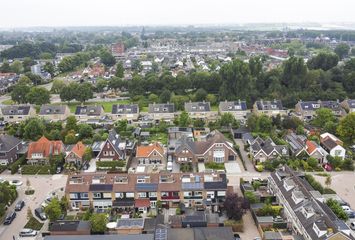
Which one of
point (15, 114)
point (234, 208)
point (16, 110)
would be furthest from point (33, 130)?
point (234, 208)

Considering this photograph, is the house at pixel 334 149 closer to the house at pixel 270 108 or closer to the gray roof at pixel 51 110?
the house at pixel 270 108

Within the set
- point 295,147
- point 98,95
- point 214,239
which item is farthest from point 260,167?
point 98,95

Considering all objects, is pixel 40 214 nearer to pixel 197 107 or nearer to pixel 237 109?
pixel 197 107

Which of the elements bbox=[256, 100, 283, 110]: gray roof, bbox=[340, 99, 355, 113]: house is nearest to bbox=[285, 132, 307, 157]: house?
bbox=[256, 100, 283, 110]: gray roof

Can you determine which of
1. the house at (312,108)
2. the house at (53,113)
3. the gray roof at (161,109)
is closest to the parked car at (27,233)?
the gray roof at (161,109)

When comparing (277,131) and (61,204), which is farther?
(277,131)

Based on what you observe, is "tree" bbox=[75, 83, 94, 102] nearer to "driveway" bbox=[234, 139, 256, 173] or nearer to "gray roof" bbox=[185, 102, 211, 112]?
"gray roof" bbox=[185, 102, 211, 112]

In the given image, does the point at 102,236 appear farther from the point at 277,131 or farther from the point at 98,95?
→ the point at 98,95
